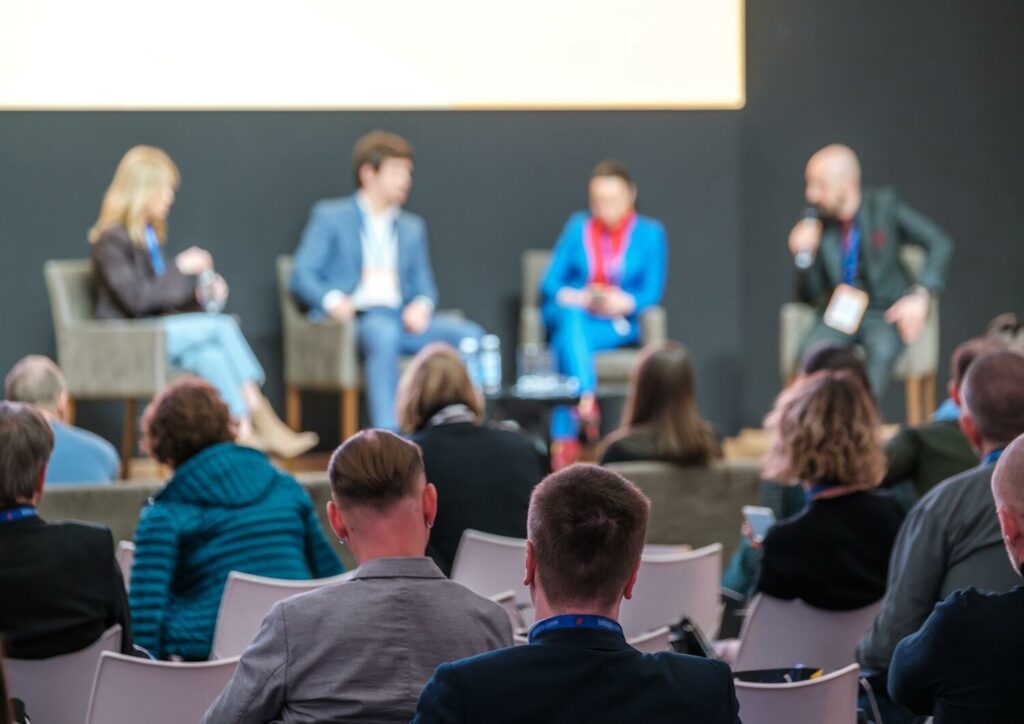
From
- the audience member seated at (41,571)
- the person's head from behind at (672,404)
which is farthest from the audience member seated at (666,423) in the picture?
the audience member seated at (41,571)

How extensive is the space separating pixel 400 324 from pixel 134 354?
4.30ft

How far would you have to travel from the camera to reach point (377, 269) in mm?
7352

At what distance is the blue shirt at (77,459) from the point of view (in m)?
4.54

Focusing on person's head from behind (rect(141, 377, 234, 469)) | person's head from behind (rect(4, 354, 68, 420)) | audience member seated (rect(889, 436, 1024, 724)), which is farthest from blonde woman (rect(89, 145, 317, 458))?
audience member seated (rect(889, 436, 1024, 724))

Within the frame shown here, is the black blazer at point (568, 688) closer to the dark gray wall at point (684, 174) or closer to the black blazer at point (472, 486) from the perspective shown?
the black blazer at point (472, 486)

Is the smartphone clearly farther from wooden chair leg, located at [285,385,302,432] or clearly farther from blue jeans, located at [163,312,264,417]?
wooden chair leg, located at [285,385,302,432]

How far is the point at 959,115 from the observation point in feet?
28.1

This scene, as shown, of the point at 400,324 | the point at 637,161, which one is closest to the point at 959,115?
the point at 637,161

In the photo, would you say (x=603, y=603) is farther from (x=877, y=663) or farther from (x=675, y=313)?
(x=675, y=313)

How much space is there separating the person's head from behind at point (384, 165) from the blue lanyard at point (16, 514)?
444 centimetres

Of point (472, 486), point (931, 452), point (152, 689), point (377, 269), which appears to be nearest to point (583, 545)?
point (152, 689)

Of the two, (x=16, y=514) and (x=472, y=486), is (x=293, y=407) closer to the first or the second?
(x=472, y=486)

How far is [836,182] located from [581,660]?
19.0 ft

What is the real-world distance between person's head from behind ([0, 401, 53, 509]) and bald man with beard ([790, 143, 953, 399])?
4.85m
